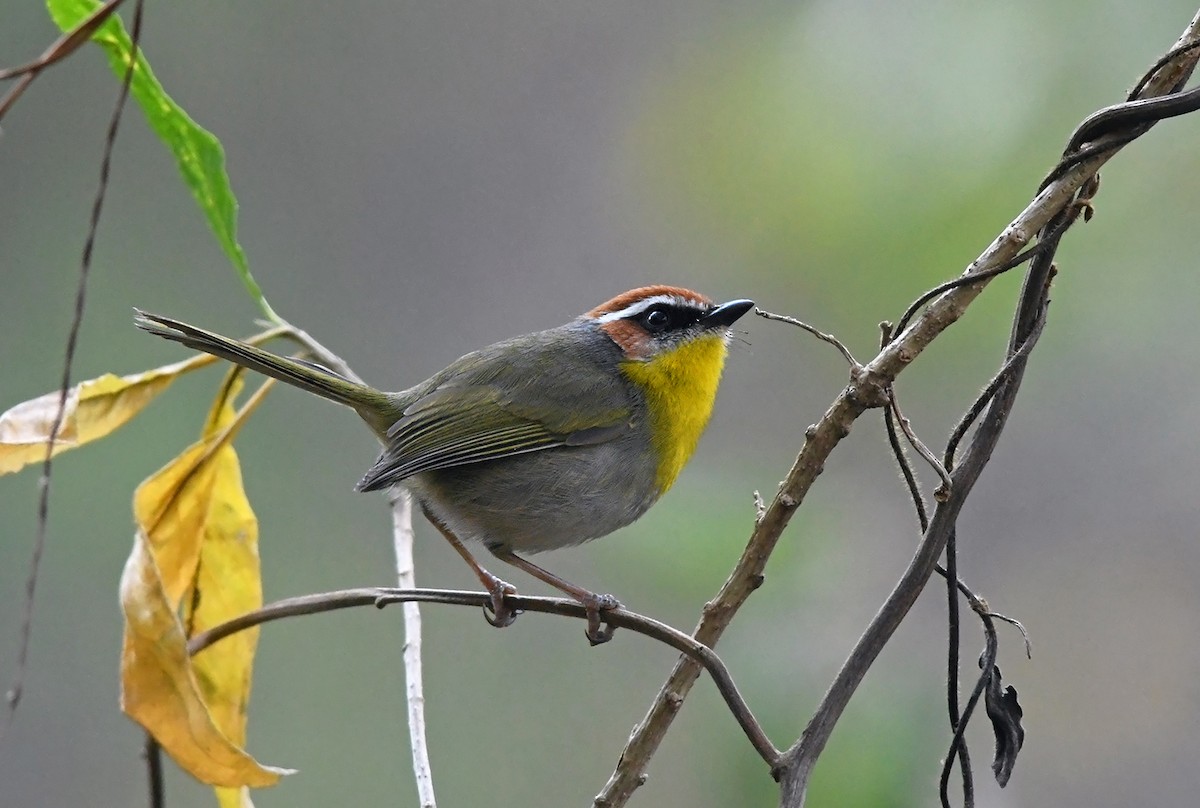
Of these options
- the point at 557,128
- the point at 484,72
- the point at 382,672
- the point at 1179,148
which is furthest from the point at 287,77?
the point at 1179,148

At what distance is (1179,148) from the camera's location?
7.32 ft

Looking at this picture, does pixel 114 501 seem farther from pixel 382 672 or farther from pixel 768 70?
pixel 768 70

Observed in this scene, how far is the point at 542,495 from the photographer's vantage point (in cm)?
239

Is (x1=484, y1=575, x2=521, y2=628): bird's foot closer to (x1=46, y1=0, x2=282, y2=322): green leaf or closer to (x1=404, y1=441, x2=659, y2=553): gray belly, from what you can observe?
(x1=404, y1=441, x2=659, y2=553): gray belly

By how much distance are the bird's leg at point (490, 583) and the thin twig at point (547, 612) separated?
0.38 meters

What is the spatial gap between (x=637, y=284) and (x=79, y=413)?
1.75 m

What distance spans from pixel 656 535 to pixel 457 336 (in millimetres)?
1736

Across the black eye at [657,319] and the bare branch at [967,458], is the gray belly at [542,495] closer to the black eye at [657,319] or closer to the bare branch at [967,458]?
the black eye at [657,319]

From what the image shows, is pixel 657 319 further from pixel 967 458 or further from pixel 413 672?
pixel 967 458

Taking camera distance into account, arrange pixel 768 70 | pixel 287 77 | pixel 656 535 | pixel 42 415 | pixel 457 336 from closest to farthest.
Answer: pixel 42 415 → pixel 656 535 → pixel 768 70 → pixel 457 336 → pixel 287 77

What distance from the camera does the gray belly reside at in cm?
237

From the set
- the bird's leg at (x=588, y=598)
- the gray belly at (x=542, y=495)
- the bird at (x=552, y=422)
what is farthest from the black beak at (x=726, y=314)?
the bird's leg at (x=588, y=598)

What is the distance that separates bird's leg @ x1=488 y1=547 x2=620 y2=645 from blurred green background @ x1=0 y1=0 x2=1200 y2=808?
104 mm

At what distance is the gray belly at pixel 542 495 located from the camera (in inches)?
93.4
